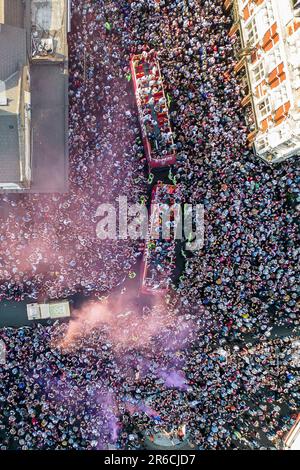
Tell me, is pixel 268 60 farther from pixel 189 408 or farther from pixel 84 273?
pixel 189 408

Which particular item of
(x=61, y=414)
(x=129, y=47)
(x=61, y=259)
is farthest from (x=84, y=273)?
(x=129, y=47)

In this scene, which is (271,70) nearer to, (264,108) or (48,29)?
(264,108)

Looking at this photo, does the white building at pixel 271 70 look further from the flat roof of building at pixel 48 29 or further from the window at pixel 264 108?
the flat roof of building at pixel 48 29

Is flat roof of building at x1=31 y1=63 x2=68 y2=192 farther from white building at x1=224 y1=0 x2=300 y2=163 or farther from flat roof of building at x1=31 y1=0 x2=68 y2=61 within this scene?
white building at x1=224 y1=0 x2=300 y2=163

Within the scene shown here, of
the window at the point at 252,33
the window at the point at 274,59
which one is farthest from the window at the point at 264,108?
the window at the point at 252,33

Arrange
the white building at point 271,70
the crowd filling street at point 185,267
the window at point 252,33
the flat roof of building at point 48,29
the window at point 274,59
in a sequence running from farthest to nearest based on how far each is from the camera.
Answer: the window at point 252,33 < the crowd filling street at point 185,267 < the flat roof of building at point 48,29 < the window at point 274,59 < the white building at point 271,70

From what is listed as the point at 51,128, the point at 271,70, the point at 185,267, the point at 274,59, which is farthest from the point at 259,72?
the point at 51,128

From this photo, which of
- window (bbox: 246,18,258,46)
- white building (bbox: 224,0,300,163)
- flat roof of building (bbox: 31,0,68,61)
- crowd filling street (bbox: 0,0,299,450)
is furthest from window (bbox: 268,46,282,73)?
flat roof of building (bbox: 31,0,68,61)
